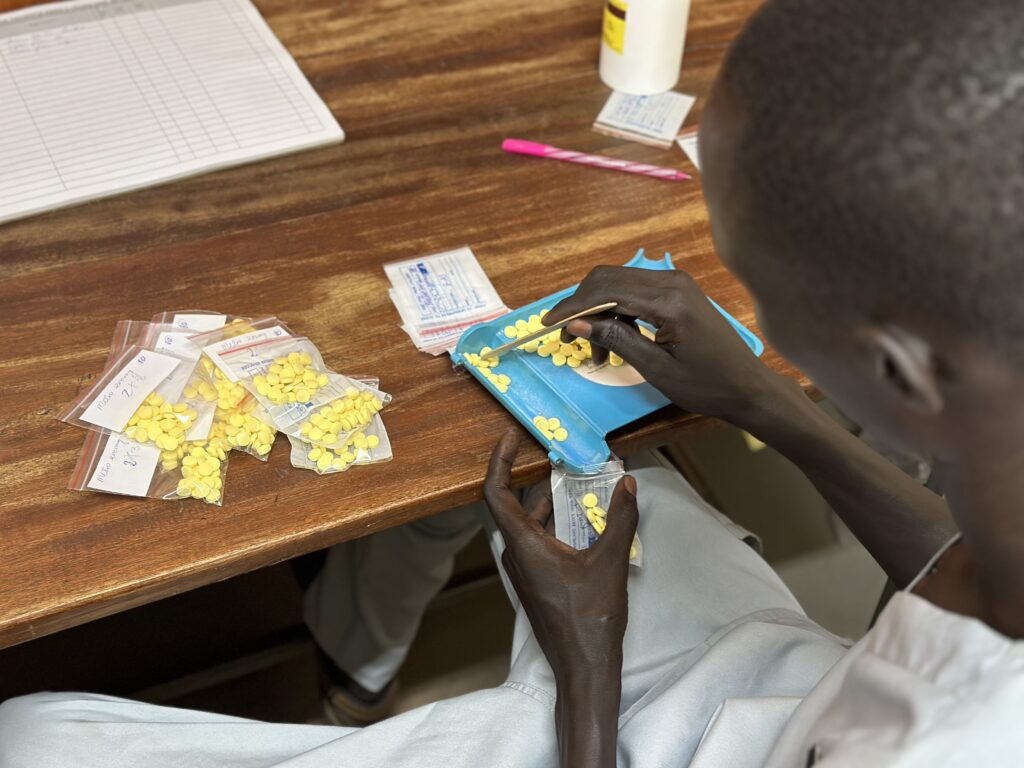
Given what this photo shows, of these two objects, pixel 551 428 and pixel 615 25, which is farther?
pixel 615 25

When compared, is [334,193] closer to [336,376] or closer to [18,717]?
[336,376]

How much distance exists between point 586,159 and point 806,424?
418 millimetres

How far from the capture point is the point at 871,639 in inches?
24.2

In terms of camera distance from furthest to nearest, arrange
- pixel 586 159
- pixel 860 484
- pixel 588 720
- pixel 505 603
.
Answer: pixel 505 603 → pixel 586 159 → pixel 860 484 → pixel 588 720

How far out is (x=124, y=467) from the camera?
81cm

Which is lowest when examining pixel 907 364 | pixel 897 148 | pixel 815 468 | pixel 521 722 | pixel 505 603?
pixel 505 603

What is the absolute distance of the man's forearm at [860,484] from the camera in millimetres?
871

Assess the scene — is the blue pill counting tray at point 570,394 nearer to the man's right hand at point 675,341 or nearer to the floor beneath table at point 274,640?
the man's right hand at point 675,341

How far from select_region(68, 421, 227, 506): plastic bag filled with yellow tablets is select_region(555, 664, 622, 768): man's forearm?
32 centimetres

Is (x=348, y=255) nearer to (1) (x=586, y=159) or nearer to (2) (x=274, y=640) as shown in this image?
(1) (x=586, y=159)

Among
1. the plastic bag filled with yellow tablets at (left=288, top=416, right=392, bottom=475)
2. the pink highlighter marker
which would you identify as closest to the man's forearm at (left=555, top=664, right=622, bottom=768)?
the plastic bag filled with yellow tablets at (left=288, top=416, right=392, bottom=475)

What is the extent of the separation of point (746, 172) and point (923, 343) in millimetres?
129

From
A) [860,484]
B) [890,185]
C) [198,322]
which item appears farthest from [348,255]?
[890,185]

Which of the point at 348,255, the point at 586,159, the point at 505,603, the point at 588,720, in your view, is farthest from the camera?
the point at 505,603
